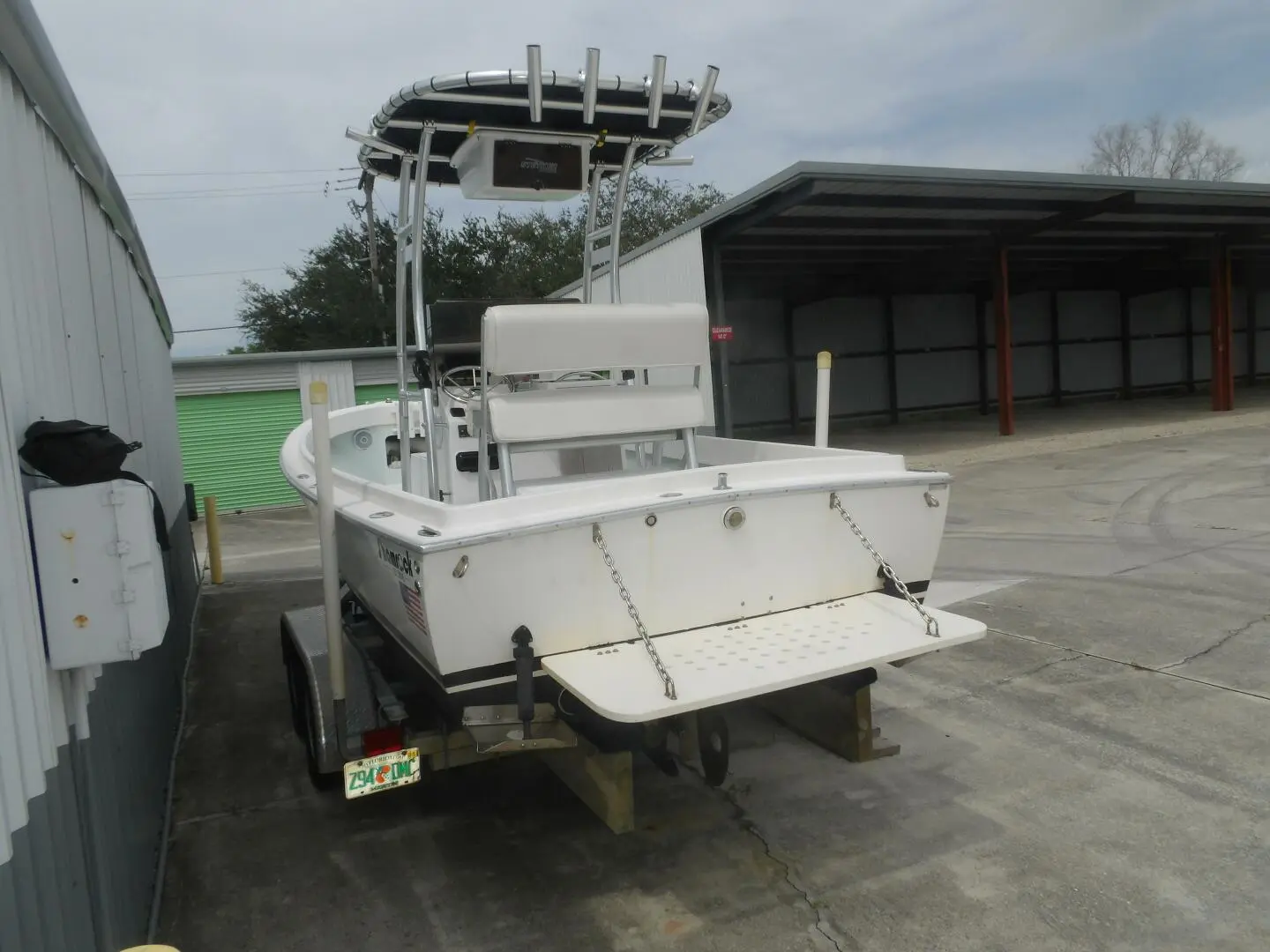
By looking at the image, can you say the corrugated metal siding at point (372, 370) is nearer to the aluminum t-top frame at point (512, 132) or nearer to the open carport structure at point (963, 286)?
the open carport structure at point (963, 286)

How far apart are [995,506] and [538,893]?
28.8ft

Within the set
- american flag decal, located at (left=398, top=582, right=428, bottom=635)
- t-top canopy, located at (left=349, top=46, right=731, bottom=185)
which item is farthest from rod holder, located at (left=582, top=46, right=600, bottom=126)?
american flag decal, located at (left=398, top=582, right=428, bottom=635)

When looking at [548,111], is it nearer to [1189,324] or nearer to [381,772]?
[381,772]

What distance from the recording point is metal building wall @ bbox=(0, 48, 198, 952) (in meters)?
2.05

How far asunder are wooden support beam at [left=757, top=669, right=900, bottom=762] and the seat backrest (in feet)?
5.07

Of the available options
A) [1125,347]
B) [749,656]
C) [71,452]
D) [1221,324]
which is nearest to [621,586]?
[749,656]

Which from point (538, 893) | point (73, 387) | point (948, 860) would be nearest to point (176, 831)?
point (538, 893)

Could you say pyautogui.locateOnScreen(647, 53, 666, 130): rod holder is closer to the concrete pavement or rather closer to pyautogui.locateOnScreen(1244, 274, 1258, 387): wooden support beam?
the concrete pavement

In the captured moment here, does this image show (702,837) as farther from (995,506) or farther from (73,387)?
(995,506)

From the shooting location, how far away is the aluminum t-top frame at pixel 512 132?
4.37m

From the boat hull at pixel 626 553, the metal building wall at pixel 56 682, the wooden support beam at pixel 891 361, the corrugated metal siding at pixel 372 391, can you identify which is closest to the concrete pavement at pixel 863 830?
the metal building wall at pixel 56 682

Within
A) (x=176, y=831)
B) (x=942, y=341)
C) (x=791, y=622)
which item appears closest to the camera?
(x=791, y=622)

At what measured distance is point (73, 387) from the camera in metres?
3.11

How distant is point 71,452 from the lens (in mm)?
2311
